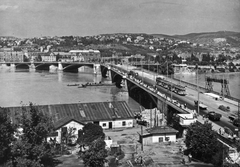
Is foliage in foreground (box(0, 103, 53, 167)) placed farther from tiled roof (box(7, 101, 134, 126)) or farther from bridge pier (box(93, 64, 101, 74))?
bridge pier (box(93, 64, 101, 74))

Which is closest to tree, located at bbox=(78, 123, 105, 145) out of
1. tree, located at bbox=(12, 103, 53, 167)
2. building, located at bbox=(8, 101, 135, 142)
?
tree, located at bbox=(12, 103, 53, 167)

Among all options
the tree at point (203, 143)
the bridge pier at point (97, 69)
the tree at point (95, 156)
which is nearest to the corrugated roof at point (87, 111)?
the tree at point (203, 143)

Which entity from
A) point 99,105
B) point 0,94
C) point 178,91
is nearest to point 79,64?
point 0,94

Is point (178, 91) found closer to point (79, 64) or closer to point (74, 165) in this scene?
point (74, 165)

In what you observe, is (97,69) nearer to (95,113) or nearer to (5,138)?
(95,113)

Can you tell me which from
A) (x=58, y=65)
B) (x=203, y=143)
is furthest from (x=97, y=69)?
(x=203, y=143)

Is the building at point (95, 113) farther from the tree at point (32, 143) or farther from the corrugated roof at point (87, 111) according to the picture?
the tree at point (32, 143)
